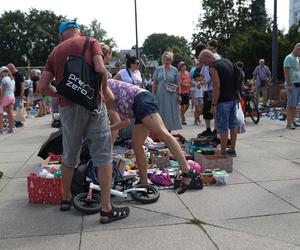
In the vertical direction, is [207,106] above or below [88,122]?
below

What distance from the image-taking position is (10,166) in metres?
6.73

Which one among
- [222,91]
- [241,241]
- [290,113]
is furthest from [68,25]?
[290,113]

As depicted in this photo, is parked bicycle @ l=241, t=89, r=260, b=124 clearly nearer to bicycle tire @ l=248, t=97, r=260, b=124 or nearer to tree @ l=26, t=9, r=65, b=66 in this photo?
bicycle tire @ l=248, t=97, r=260, b=124

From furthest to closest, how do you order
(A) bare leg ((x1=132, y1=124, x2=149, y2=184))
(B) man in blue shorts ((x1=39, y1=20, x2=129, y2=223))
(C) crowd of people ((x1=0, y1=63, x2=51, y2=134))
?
(C) crowd of people ((x1=0, y1=63, x2=51, y2=134)), (A) bare leg ((x1=132, y1=124, x2=149, y2=184)), (B) man in blue shorts ((x1=39, y1=20, x2=129, y2=223))

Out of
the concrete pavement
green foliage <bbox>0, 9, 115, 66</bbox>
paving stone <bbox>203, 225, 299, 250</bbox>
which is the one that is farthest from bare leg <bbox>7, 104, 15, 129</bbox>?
green foliage <bbox>0, 9, 115, 66</bbox>

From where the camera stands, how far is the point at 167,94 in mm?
8234

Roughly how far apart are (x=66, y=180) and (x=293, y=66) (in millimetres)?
6721

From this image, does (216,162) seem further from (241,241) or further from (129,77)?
(129,77)

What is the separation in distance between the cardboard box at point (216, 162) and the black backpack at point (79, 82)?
2262mm

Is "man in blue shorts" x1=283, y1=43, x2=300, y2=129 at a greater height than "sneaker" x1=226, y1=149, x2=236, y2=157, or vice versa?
"man in blue shorts" x1=283, y1=43, x2=300, y2=129

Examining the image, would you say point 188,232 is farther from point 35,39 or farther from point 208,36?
point 35,39

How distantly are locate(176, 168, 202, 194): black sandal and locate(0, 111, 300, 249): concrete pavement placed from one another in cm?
8

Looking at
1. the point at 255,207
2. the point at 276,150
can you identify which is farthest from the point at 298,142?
the point at 255,207

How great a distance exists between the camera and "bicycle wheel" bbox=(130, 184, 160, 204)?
449 centimetres
